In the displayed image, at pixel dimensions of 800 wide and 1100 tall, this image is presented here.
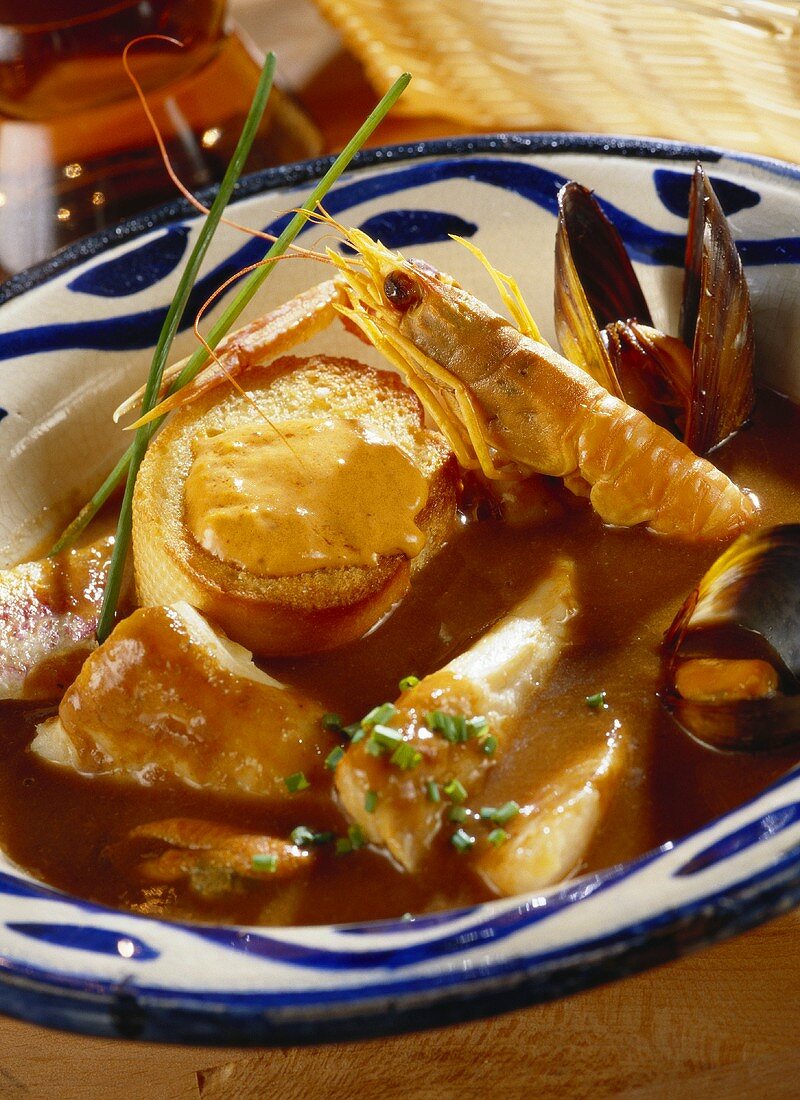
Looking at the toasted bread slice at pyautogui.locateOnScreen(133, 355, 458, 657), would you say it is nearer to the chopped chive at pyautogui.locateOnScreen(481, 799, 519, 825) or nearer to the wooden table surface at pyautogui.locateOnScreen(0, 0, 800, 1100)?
the chopped chive at pyautogui.locateOnScreen(481, 799, 519, 825)

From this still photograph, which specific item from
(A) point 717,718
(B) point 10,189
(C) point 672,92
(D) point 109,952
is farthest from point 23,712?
(C) point 672,92

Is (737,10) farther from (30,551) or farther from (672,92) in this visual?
(30,551)

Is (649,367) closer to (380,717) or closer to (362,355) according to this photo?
(362,355)

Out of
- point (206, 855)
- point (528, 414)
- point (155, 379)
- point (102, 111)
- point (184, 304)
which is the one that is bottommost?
point (206, 855)

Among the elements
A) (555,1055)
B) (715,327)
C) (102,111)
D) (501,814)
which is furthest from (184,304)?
(555,1055)

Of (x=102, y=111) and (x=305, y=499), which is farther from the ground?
(x=102, y=111)
